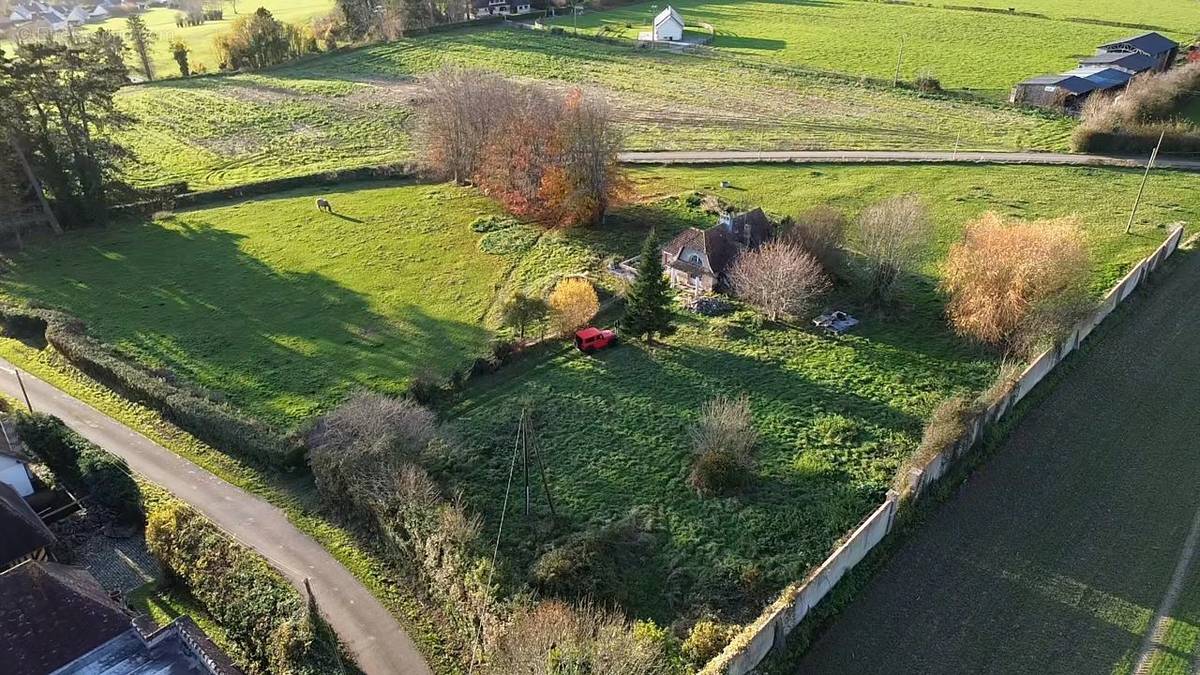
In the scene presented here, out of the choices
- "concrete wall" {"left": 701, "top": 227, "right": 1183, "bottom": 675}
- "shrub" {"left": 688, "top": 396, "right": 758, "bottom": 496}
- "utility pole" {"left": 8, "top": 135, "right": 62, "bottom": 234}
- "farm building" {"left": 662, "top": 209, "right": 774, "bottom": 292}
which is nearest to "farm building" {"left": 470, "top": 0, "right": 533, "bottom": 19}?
"utility pole" {"left": 8, "top": 135, "right": 62, "bottom": 234}

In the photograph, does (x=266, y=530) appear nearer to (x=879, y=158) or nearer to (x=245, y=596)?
(x=245, y=596)

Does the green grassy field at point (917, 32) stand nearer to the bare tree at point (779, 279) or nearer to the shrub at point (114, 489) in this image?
the bare tree at point (779, 279)

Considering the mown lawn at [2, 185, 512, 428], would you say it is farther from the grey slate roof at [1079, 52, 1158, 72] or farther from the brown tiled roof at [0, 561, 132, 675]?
the grey slate roof at [1079, 52, 1158, 72]

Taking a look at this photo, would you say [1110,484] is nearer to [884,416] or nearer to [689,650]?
[884,416]

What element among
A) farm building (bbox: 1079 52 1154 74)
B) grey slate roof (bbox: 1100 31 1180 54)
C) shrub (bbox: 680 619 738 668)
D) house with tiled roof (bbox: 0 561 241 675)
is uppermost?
grey slate roof (bbox: 1100 31 1180 54)

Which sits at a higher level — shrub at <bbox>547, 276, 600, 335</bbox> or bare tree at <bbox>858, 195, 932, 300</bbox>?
bare tree at <bbox>858, 195, 932, 300</bbox>

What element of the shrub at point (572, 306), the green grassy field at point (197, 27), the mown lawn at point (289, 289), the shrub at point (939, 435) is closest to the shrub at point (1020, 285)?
the shrub at point (939, 435)

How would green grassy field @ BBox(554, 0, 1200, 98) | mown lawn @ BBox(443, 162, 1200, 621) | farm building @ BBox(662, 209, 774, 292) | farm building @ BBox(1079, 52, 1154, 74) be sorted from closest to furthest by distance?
mown lawn @ BBox(443, 162, 1200, 621) → farm building @ BBox(662, 209, 774, 292) → farm building @ BBox(1079, 52, 1154, 74) → green grassy field @ BBox(554, 0, 1200, 98)
